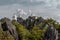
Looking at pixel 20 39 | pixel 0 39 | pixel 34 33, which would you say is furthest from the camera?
pixel 34 33

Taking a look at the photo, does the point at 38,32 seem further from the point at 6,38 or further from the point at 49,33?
the point at 6,38

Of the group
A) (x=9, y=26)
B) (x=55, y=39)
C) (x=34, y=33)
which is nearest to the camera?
(x=55, y=39)

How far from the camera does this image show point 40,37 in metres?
126

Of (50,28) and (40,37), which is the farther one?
(40,37)

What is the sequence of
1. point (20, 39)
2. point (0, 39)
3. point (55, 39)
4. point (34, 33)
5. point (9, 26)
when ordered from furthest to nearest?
point (34, 33) < point (20, 39) < point (9, 26) < point (55, 39) < point (0, 39)

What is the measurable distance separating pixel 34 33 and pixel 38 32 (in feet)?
6.83

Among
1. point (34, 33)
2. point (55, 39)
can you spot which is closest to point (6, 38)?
point (55, 39)

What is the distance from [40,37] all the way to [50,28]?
78.0 ft

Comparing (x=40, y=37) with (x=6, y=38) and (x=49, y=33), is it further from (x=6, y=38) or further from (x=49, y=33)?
(x=6, y=38)

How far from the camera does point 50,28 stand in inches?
4043

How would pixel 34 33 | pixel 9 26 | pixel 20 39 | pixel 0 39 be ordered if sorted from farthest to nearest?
pixel 34 33
pixel 20 39
pixel 9 26
pixel 0 39

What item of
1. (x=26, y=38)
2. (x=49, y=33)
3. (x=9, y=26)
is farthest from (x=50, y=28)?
(x=26, y=38)

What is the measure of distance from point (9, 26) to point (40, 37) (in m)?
19.0

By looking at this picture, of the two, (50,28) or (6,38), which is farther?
(50,28)
